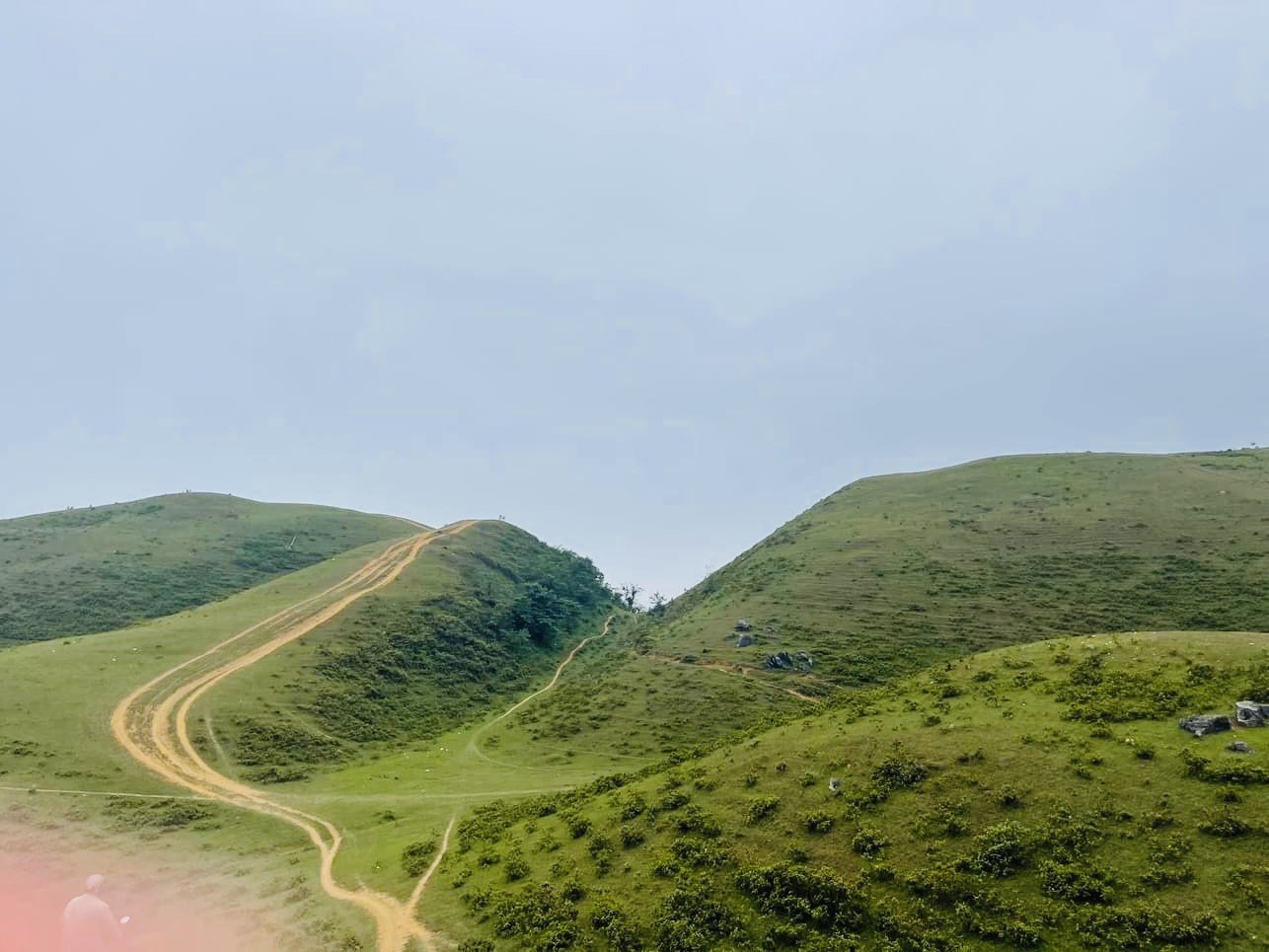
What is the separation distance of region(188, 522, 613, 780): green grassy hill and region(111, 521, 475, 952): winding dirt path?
167 centimetres

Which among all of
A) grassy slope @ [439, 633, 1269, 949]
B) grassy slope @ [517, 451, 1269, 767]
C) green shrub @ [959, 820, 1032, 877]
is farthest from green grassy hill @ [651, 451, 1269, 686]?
green shrub @ [959, 820, 1032, 877]

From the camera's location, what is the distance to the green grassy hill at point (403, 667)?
44.5m

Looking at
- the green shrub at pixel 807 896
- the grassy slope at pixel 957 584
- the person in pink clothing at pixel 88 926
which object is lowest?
the green shrub at pixel 807 896

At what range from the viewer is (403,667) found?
62.2 metres

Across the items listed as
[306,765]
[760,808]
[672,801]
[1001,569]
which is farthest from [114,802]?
[1001,569]

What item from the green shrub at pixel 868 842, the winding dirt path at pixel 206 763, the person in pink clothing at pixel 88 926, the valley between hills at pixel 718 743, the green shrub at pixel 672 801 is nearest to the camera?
the person in pink clothing at pixel 88 926

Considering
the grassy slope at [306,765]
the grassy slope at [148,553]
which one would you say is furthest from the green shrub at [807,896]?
the grassy slope at [148,553]

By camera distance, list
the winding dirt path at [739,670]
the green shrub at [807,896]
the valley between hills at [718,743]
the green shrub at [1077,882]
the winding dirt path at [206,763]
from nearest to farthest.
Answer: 1. the green shrub at [1077,882]
2. the green shrub at [807,896]
3. the valley between hills at [718,743]
4. the winding dirt path at [206,763]
5. the winding dirt path at [739,670]

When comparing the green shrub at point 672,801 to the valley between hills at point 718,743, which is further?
the green shrub at point 672,801

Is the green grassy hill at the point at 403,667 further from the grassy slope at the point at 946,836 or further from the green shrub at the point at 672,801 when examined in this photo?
the green shrub at the point at 672,801

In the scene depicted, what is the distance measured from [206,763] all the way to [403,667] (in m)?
23.3

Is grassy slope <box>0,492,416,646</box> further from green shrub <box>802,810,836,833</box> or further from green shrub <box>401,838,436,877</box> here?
green shrub <box>802,810,836,833</box>

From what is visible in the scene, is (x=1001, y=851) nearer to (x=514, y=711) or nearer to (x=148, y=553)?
(x=514, y=711)

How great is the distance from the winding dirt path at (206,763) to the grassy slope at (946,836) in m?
2.59
